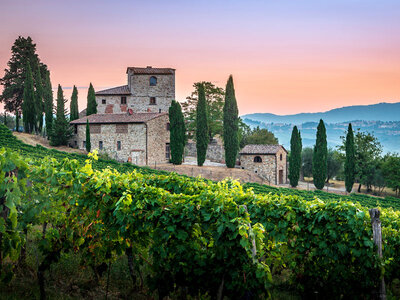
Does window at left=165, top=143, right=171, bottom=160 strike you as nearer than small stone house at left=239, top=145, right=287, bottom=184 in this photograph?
Yes

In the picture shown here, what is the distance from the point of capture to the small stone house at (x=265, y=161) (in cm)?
4012

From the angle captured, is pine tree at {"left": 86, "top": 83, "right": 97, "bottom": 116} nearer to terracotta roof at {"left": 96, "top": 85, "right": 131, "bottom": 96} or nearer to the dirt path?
terracotta roof at {"left": 96, "top": 85, "right": 131, "bottom": 96}

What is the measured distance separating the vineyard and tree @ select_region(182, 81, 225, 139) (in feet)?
136

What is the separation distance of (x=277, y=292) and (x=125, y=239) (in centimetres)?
307

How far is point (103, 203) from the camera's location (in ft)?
19.7

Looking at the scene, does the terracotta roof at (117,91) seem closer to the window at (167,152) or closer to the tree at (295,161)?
the window at (167,152)

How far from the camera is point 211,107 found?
49344 mm

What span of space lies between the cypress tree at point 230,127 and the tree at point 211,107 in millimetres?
8468

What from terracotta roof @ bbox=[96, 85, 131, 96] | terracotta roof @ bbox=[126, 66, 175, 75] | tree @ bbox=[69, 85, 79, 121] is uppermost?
terracotta roof @ bbox=[126, 66, 175, 75]

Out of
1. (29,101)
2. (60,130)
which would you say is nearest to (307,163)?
(60,130)

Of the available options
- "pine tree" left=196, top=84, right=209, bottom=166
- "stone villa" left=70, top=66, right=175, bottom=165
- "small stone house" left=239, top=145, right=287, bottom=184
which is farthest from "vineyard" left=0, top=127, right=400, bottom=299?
"small stone house" left=239, top=145, right=287, bottom=184

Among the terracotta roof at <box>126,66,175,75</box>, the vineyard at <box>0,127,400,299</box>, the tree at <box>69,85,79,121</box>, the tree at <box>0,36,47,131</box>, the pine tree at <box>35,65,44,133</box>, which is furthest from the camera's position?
the tree at <box>0,36,47,131</box>

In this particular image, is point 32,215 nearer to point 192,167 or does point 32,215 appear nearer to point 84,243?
point 84,243

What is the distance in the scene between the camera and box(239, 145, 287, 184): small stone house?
40.1 metres
